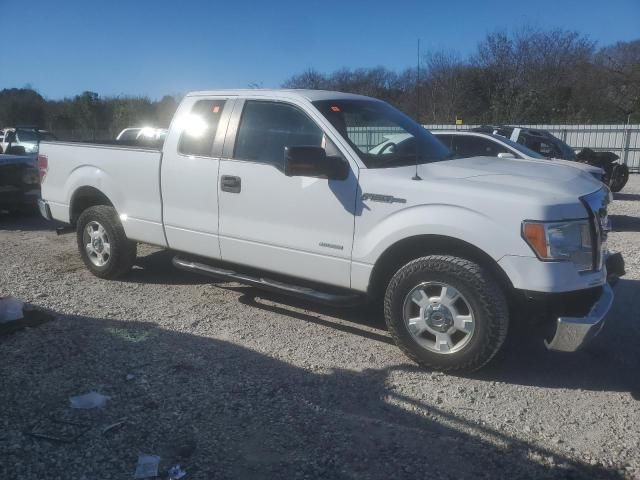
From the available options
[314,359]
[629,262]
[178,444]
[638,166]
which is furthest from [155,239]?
[638,166]

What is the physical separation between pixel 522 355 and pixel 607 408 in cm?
89

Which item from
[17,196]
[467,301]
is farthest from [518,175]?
[17,196]

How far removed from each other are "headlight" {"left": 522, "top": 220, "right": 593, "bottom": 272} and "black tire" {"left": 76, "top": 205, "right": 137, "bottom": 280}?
4.19 metres

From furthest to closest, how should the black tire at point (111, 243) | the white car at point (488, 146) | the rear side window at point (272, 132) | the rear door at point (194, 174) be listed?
the white car at point (488, 146), the black tire at point (111, 243), the rear door at point (194, 174), the rear side window at point (272, 132)

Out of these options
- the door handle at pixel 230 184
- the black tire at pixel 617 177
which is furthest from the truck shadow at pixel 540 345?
the black tire at pixel 617 177

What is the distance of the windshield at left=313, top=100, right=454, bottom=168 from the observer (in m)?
4.46

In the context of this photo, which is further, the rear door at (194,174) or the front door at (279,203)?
the rear door at (194,174)

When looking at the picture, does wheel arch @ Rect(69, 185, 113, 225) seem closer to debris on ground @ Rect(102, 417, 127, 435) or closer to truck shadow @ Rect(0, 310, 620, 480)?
truck shadow @ Rect(0, 310, 620, 480)

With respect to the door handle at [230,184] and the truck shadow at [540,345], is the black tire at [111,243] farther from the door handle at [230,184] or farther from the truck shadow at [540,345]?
the door handle at [230,184]

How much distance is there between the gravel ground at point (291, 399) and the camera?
9.72 ft

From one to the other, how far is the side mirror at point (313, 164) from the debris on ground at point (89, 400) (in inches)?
80.8

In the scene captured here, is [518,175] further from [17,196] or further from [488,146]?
[17,196]

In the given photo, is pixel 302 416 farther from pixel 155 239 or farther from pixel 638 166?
pixel 638 166

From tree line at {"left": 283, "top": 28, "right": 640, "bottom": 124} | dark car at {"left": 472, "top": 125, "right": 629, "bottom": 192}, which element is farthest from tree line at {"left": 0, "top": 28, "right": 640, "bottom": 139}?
dark car at {"left": 472, "top": 125, "right": 629, "bottom": 192}
